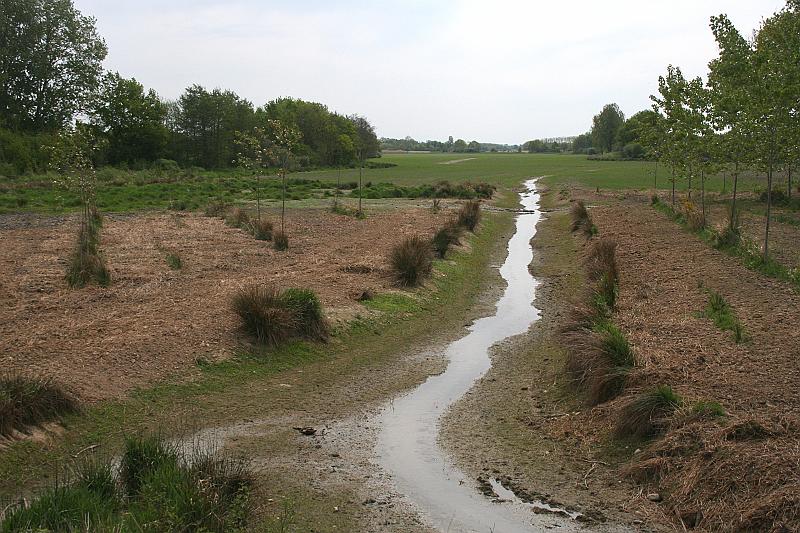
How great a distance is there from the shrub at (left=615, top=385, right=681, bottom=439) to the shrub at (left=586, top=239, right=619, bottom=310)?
4942mm

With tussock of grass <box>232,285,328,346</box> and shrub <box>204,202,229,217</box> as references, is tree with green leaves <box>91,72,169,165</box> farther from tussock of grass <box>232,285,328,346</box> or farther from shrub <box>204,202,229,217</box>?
tussock of grass <box>232,285,328,346</box>

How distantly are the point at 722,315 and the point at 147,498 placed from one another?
378 inches

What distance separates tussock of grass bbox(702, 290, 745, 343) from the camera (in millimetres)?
10214

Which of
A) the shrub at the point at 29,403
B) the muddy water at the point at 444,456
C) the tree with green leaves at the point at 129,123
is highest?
the tree with green leaves at the point at 129,123

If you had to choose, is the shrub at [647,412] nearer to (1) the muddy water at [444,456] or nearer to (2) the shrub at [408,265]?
(1) the muddy water at [444,456]

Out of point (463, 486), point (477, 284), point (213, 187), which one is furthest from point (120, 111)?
point (463, 486)

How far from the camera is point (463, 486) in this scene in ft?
21.7

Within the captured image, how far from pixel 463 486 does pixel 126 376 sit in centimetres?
468

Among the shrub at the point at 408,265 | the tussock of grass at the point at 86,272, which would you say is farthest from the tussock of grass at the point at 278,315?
the tussock of grass at the point at 86,272

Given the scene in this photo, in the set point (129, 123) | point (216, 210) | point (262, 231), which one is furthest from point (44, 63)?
point (262, 231)

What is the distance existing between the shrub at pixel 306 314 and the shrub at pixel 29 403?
4.14 meters

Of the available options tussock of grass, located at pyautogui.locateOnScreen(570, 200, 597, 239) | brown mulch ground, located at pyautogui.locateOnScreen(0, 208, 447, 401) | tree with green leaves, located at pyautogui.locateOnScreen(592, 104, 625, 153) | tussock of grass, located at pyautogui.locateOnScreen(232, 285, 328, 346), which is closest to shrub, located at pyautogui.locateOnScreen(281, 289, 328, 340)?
tussock of grass, located at pyautogui.locateOnScreen(232, 285, 328, 346)

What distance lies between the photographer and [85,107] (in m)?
64.8

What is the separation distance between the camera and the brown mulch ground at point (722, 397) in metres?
5.57
